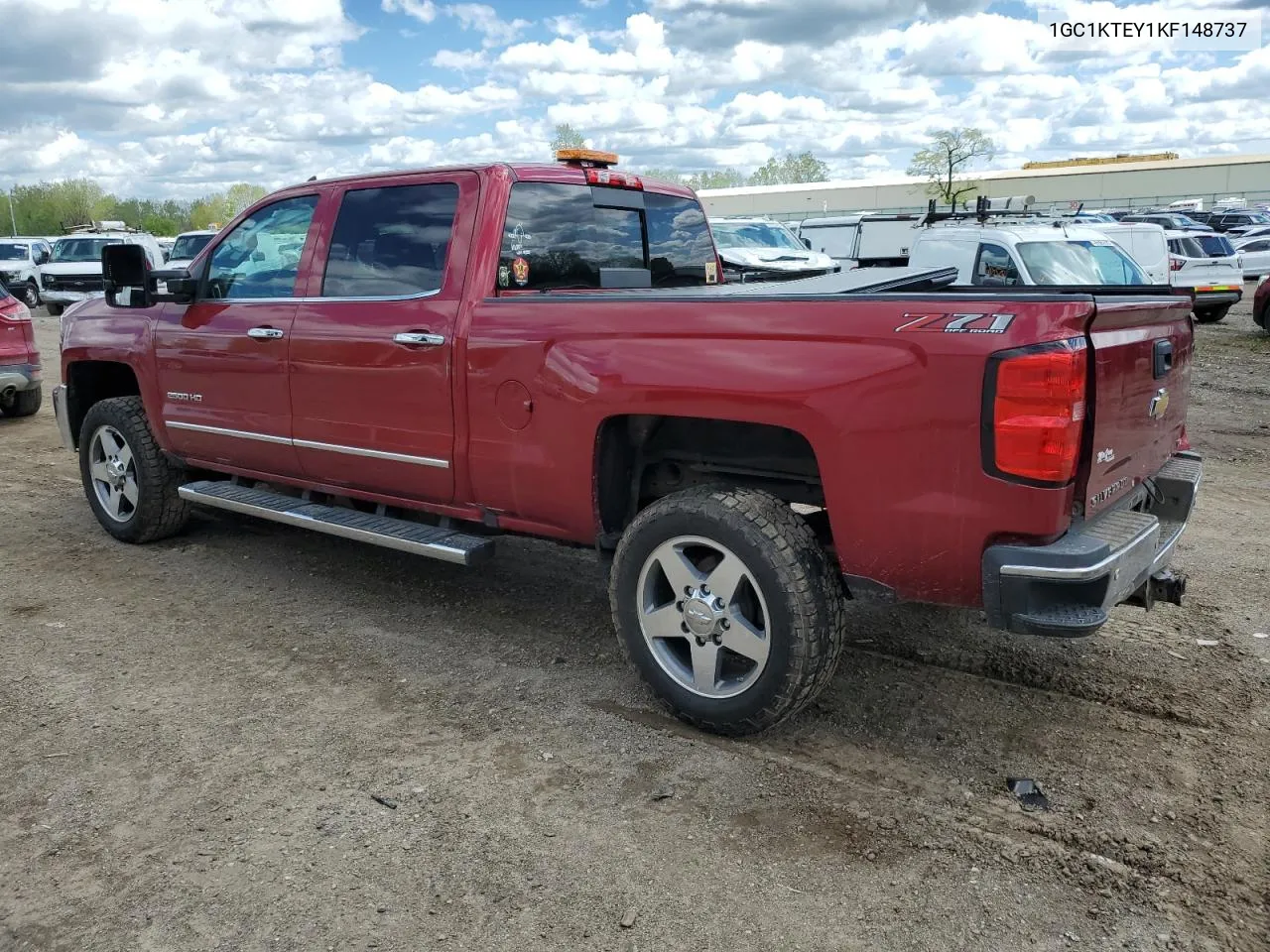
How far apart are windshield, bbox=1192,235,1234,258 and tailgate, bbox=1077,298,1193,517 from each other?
17.3m

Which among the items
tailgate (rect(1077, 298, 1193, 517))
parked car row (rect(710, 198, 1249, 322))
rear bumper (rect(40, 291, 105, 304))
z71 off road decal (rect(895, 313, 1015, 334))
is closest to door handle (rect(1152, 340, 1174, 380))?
tailgate (rect(1077, 298, 1193, 517))

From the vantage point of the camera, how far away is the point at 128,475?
6.15 metres

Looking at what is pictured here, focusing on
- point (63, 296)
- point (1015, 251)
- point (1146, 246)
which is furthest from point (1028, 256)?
point (63, 296)

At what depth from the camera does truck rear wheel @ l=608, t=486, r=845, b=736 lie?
344 centimetres

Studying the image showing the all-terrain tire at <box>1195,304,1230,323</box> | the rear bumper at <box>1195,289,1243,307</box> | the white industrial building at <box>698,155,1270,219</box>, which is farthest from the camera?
the white industrial building at <box>698,155,1270,219</box>

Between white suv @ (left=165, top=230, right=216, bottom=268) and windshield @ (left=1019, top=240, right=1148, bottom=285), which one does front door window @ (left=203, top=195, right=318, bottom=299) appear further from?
white suv @ (left=165, top=230, right=216, bottom=268)

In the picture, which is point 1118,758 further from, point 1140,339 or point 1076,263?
point 1076,263

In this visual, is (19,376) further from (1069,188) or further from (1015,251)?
(1069,188)

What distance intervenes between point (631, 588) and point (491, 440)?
34.1 inches

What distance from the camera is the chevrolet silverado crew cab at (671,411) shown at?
3.09 m

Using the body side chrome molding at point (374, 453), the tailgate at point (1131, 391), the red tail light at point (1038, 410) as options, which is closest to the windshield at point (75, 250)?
the body side chrome molding at point (374, 453)

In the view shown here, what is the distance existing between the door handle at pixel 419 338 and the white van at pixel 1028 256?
8.10m

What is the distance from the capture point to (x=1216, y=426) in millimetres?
9547

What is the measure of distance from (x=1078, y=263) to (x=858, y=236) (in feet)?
37.7
